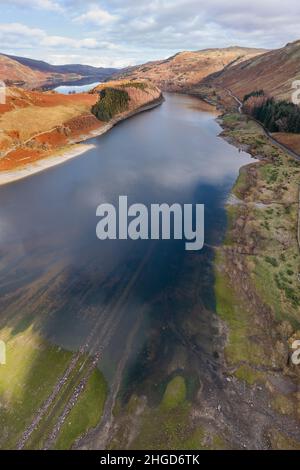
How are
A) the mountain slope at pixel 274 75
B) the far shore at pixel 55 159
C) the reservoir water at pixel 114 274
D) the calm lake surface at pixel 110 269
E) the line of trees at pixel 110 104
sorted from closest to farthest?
the reservoir water at pixel 114 274 → the calm lake surface at pixel 110 269 → the far shore at pixel 55 159 → the line of trees at pixel 110 104 → the mountain slope at pixel 274 75

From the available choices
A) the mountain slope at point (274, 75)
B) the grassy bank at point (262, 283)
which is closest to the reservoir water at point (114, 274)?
the grassy bank at point (262, 283)

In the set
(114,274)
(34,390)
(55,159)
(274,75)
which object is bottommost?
(34,390)

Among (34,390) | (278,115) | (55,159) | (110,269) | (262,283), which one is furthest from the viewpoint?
(278,115)

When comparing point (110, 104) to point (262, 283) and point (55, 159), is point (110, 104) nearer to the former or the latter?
point (55, 159)

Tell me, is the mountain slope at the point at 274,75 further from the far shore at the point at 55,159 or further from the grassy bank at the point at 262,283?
the grassy bank at the point at 262,283

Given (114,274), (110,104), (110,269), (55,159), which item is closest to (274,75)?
(110,104)

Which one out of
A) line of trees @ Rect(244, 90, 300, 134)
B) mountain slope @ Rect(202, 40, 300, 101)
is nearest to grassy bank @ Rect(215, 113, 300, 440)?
line of trees @ Rect(244, 90, 300, 134)
